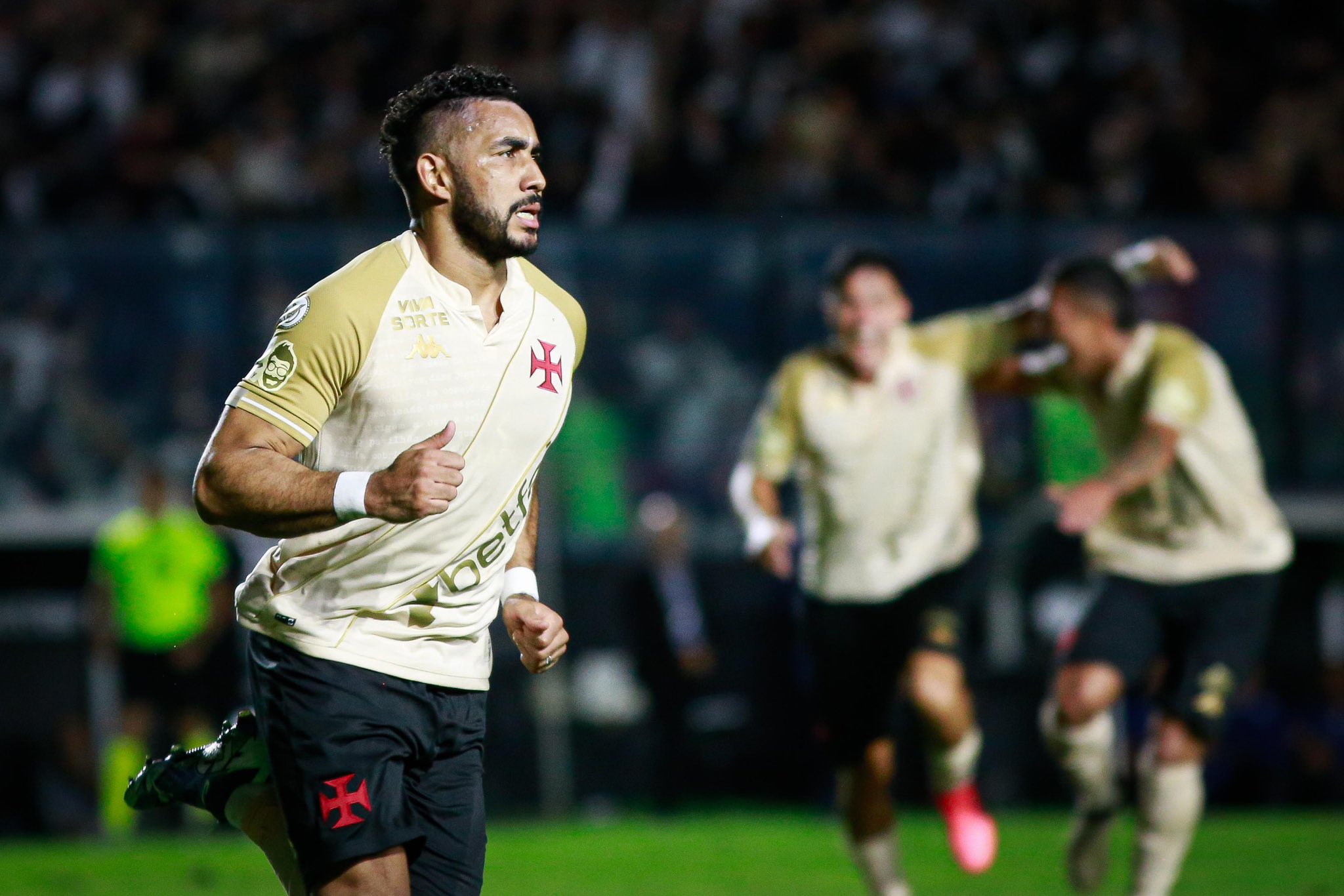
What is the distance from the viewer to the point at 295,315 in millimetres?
3848

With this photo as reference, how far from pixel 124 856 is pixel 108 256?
13.3 feet

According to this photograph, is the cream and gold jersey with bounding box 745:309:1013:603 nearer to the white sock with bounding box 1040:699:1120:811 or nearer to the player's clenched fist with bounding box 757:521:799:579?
the player's clenched fist with bounding box 757:521:799:579

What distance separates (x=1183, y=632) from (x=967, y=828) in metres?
1.18

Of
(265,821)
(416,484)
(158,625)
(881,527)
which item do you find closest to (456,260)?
(416,484)

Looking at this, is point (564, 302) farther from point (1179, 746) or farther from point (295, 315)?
point (1179, 746)

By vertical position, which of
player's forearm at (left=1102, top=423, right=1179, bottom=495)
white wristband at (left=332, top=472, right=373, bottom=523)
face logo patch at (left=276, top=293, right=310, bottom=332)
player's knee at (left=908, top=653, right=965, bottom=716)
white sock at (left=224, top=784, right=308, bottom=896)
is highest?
face logo patch at (left=276, top=293, right=310, bottom=332)

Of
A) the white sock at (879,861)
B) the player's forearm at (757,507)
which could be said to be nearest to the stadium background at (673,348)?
the white sock at (879,861)

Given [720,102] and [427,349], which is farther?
[720,102]

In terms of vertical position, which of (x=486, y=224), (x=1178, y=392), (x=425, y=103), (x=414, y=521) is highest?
(x=425, y=103)

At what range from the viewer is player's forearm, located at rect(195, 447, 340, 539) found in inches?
143

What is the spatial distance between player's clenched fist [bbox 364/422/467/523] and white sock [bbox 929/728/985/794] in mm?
4015

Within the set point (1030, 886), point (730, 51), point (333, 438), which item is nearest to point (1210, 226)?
point (730, 51)

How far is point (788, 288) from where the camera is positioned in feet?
40.3

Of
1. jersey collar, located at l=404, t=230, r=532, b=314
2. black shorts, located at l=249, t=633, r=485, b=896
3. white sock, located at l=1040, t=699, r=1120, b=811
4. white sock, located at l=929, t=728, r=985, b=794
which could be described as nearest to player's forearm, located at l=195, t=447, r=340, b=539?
black shorts, located at l=249, t=633, r=485, b=896
